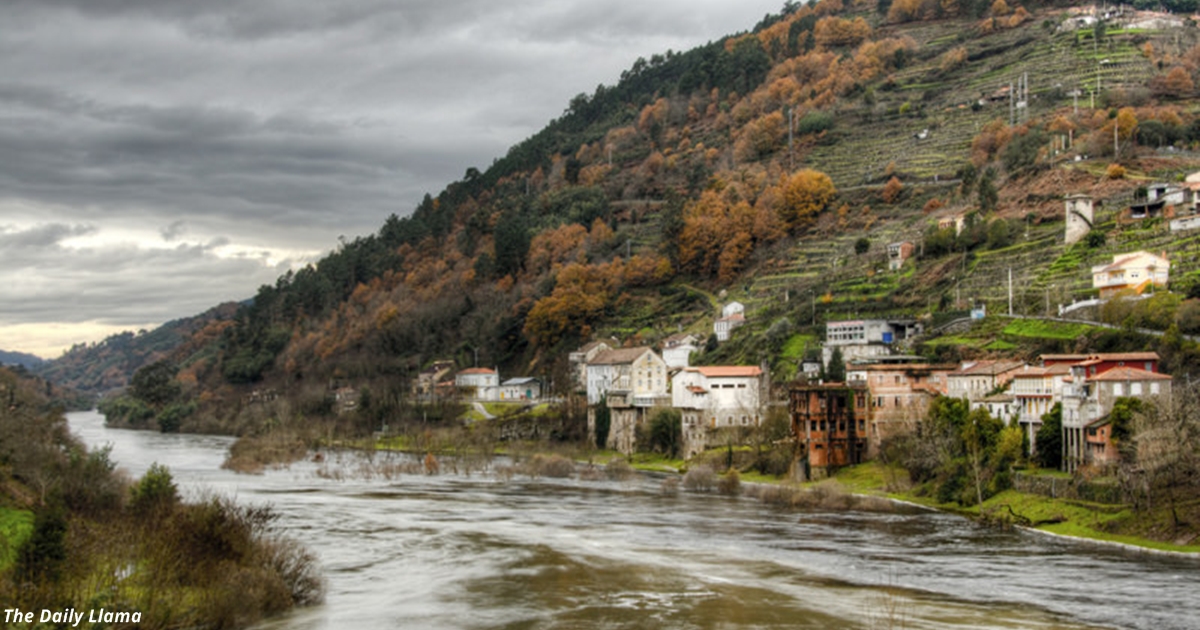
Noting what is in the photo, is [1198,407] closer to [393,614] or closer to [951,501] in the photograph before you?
[951,501]

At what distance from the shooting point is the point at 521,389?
440 feet

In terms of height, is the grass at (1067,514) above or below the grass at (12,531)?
below

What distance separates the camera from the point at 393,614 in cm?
3775

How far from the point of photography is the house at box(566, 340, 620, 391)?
123m

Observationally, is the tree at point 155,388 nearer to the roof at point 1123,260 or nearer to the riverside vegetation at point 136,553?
the riverside vegetation at point 136,553

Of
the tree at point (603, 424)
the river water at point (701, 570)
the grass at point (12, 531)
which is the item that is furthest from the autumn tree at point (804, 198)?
the grass at point (12, 531)

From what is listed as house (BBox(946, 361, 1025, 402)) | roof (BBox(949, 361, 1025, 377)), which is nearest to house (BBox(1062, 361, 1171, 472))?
house (BBox(946, 361, 1025, 402))

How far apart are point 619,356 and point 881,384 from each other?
36.3 meters

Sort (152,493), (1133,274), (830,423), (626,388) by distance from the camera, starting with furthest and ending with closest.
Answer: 1. (626,388)
2. (1133,274)
3. (830,423)
4. (152,493)

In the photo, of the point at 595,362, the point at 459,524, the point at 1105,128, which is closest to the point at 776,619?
the point at 459,524

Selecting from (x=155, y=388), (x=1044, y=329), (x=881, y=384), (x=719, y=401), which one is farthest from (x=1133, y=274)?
(x=155, y=388)

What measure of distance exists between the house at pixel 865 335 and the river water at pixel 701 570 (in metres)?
26.8

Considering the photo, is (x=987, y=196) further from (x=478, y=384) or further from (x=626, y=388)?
(x=478, y=384)

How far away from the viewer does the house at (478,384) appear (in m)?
136
